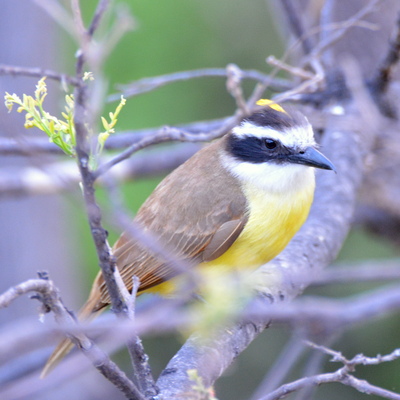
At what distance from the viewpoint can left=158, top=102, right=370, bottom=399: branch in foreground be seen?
227cm

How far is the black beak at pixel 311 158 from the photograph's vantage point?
3.07 metres

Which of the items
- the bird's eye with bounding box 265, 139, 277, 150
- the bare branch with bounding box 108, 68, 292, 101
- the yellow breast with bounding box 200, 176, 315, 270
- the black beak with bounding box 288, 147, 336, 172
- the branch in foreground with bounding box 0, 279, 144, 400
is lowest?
the branch in foreground with bounding box 0, 279, 144, 400

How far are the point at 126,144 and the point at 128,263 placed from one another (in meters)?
0.85

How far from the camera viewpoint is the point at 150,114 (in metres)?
7.23

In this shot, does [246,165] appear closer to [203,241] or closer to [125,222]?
[203,241]

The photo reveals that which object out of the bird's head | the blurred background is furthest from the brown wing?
the blurred background

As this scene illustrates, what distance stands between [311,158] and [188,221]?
2.15ft

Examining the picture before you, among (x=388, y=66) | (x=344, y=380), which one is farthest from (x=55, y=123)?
(x=388, y=66)

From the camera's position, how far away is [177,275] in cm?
314

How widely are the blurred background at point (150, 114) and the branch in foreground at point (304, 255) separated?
1723mm

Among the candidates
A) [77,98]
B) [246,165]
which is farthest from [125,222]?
[246,165]

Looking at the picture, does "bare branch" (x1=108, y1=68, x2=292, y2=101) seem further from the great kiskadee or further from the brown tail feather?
the brown tail feather

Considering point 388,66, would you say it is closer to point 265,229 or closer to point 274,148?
point 274,148

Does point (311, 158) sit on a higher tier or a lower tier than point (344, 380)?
higher
